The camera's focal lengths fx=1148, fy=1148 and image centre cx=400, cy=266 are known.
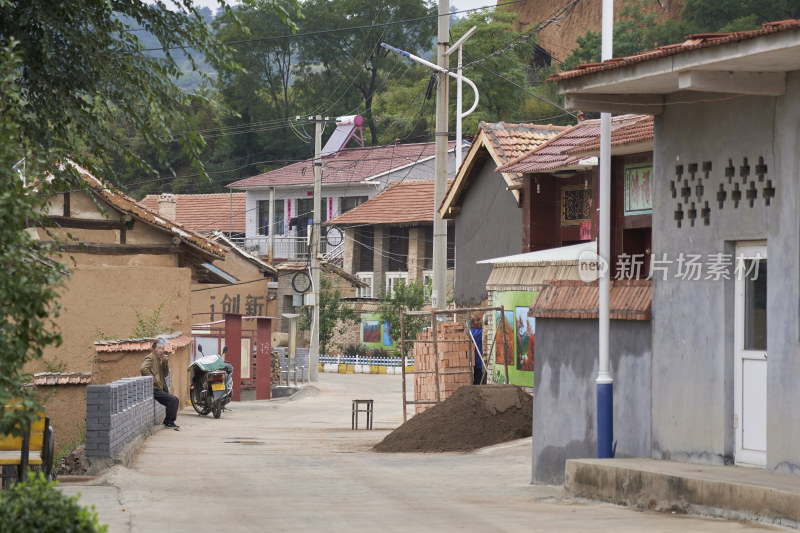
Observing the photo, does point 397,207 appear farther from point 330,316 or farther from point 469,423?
point 469,423

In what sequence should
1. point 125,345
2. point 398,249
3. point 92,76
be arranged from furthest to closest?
point 398,249
point 125,345
point 92,76

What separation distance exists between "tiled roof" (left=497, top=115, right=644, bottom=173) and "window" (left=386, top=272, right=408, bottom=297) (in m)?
30.8

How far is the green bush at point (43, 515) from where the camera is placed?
614 cm

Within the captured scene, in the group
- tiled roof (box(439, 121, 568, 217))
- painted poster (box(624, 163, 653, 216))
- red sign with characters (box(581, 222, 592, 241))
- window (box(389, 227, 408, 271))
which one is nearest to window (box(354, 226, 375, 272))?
window (box(389, 227, 408, 271))

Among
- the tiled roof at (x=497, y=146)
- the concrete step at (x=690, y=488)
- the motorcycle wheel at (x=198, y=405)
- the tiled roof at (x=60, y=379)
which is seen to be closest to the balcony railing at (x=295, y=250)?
the tiled roof at (x=497, y=146)

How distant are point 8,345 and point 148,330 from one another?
19.1m

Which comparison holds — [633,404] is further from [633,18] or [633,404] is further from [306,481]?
[633,18]

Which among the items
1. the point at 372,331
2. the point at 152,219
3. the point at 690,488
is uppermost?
the point at 152,219

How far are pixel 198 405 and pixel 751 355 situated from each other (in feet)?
60.1

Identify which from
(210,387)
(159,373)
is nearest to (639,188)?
(159,373)

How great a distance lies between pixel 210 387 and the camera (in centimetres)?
2689

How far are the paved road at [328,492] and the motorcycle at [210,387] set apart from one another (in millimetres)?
4242

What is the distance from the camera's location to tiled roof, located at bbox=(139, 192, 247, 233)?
2808 inches

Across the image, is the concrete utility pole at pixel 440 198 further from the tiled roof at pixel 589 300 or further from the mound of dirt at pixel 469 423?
the tiled roof at pixel 589 300
